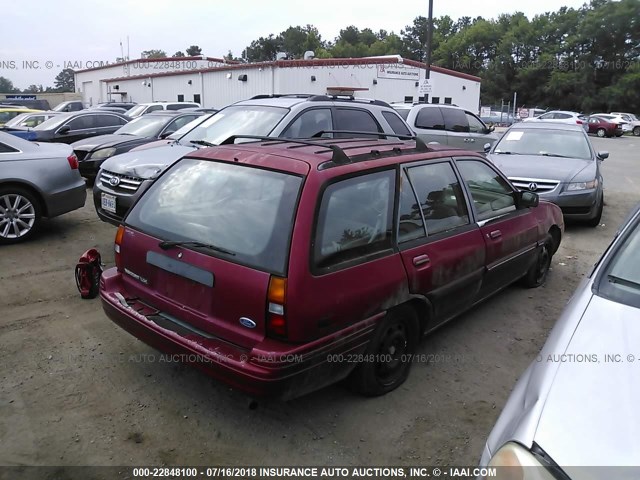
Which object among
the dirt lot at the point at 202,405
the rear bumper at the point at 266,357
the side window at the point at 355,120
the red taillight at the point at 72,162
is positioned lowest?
the dirt lot at the point at 202,405

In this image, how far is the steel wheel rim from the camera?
6223mm

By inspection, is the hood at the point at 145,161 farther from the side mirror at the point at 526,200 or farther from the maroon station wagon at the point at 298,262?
the side mirror at the point at 526,200

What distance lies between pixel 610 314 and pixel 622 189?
11.7 meters

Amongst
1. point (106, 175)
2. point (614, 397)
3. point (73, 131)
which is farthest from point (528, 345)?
point (73, 131)

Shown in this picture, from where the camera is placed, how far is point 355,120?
7.02 meters

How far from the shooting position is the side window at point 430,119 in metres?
11.5

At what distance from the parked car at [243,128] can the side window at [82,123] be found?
6252 millimetres

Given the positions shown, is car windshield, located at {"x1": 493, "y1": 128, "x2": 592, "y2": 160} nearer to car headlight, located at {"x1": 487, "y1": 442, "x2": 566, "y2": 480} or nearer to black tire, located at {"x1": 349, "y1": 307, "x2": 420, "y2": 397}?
black tire, located at {"x1": 349, "y1": 307, "x2": 420, "y2": 397}

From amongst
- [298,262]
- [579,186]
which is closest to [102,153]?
[298,262]

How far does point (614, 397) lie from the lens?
1.85 m

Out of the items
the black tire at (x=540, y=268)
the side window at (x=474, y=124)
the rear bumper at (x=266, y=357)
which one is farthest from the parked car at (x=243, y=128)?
the side window at (x=474, y=124)

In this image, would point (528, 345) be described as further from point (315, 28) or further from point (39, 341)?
point (315, 28)

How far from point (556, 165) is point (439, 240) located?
218 inches

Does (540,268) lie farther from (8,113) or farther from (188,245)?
(8,113)
